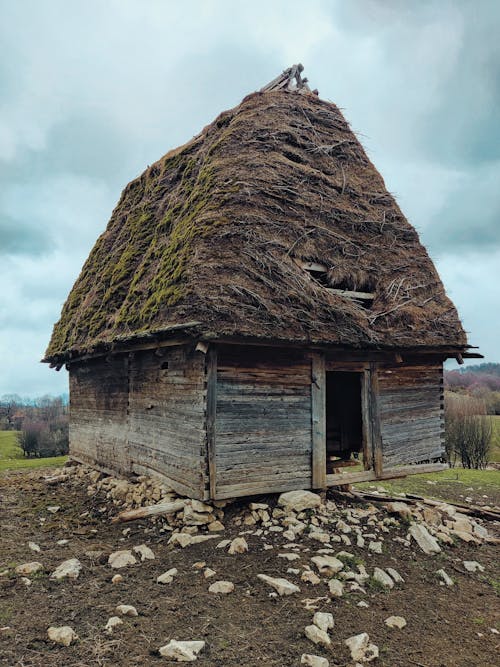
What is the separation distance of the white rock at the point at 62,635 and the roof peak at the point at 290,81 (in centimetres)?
1185

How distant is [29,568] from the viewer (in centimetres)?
619

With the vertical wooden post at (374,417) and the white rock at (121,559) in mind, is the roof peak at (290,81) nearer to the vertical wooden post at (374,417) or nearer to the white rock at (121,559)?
the vertical wooden post at (374,417)

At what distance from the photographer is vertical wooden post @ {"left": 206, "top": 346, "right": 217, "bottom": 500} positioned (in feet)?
24.3

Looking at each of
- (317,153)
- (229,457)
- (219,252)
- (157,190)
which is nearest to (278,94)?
(317,153)

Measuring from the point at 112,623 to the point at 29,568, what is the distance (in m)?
1.98

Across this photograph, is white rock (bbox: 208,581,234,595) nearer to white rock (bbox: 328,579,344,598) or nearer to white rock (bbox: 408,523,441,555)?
white rock (bbox: 328,579,344,598)

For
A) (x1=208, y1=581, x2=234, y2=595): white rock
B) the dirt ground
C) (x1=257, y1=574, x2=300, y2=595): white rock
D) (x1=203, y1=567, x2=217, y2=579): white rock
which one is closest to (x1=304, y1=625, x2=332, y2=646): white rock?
the dirt ground

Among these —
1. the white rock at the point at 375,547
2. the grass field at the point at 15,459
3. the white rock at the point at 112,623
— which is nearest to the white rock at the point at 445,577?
the white rock at the point at 375,547

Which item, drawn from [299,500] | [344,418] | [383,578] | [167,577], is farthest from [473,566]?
[344,418]

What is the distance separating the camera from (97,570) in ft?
20.6

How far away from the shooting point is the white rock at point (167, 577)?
19.2 feet

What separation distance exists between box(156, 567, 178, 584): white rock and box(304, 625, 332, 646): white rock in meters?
1.86

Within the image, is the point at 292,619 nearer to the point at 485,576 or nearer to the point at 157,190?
the point at 485,576

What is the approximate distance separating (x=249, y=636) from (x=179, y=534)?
252 centimetres
